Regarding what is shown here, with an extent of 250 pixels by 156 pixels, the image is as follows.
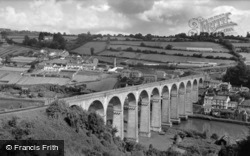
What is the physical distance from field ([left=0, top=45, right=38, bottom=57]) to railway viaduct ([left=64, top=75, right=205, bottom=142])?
198 feet

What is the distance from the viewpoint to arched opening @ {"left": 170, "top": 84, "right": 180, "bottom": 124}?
47981 millimetres

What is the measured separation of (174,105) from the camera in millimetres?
48594

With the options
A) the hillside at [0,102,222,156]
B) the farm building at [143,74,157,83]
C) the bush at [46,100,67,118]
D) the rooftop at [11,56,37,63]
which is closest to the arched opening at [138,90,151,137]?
the hillside at [0,102,222,156]

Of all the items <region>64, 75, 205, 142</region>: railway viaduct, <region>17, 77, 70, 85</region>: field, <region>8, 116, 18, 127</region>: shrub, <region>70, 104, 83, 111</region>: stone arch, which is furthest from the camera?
<region>17, 77, 70, 85</region>: field

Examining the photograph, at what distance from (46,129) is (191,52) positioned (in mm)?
76051

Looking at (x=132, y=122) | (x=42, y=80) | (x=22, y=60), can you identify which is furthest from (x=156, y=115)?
(x=22, y=60)

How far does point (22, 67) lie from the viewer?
78.9 meters

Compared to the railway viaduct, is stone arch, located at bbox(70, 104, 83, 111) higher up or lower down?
higher up

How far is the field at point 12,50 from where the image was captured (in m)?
99.7

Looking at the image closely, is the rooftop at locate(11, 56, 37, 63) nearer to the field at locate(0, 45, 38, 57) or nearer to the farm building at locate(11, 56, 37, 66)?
the farm building at locate(11, 56, 37, 66)

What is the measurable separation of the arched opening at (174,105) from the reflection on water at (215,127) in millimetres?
1249

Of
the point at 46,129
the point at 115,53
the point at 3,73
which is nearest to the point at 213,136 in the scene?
the point at 46,129

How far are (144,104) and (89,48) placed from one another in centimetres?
7130

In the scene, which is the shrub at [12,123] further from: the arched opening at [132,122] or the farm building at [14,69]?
the farm building at [14,69]
